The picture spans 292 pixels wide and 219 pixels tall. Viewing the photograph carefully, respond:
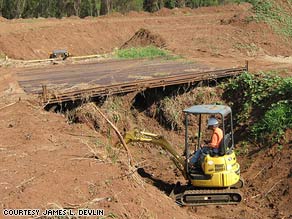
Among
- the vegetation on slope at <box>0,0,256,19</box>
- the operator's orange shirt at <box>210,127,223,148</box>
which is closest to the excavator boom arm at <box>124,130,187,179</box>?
the operator's orange shirt at <box>210,127,223,148</box>

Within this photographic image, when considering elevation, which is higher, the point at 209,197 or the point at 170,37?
the point at 170,37

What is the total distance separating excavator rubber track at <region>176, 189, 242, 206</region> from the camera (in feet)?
37.9

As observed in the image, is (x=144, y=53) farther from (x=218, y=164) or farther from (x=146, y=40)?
(x=218, y=164)

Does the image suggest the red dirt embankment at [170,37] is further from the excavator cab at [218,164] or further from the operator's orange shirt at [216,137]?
the operator's orange shirt at [216,137]

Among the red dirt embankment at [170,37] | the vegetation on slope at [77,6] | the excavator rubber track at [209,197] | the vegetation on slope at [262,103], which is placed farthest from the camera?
the vegetation on slope at [77,6]

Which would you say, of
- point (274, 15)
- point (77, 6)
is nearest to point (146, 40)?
point (274, 15)

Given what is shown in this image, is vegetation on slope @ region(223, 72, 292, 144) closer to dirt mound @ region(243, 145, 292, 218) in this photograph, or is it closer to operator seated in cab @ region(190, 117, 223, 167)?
dirt mound @ region(243, 145, 292, 218)

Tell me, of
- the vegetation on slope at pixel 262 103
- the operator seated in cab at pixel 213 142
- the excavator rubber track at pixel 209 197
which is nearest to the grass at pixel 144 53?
the vegetation on slope at pixel 262 103

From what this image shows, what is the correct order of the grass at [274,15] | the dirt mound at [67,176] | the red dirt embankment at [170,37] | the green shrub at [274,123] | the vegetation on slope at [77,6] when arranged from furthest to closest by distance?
the vegetation on slope at [77,6] < the grass at [274,15] < the red dirt embankment at [170,37] < the green shrub at [274,123] < the dirt mound at [67,176]

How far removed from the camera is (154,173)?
14.4m

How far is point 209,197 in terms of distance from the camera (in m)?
11.6

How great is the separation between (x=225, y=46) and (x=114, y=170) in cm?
2005

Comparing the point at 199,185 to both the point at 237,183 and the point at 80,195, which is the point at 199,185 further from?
the point at 80,195

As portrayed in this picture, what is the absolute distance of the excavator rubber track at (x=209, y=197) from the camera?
11547 mm
